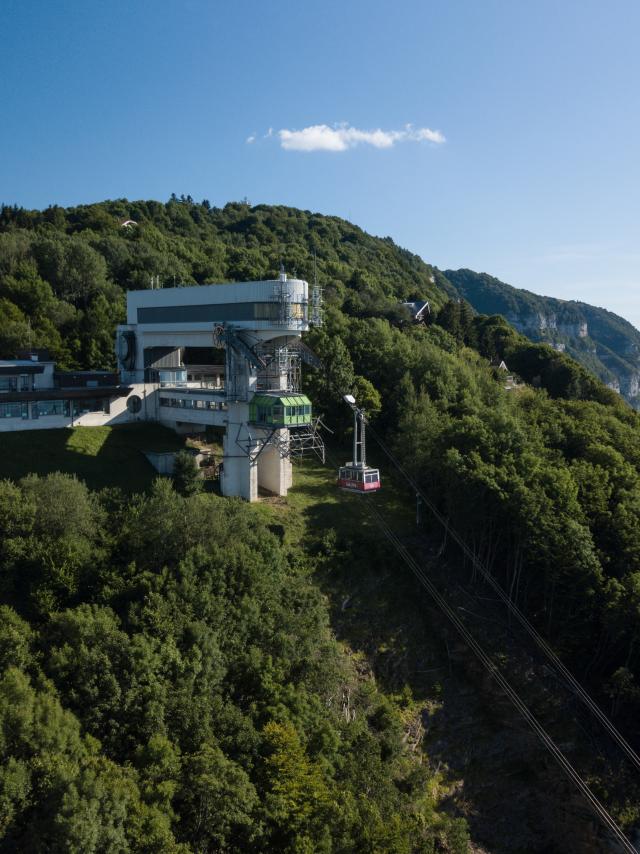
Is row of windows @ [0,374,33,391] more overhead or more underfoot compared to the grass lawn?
more overhead

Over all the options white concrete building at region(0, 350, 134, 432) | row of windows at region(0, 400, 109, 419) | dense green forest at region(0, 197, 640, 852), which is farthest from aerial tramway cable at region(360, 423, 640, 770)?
row of windows at region(0, 400, 109, 419)

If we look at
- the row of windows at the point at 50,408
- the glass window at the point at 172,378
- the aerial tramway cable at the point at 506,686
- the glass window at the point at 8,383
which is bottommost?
the aerial tramway cable at the point at 506,686

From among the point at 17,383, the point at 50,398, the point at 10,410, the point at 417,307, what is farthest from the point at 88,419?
the point at 417,307

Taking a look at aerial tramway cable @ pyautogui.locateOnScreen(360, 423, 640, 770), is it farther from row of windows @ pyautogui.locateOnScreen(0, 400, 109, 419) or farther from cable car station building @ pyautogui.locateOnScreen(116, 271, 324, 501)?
row of windows @ pyautogui.locateOnScreen(0, 400, 109, 419)

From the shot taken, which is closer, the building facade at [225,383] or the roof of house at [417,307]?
A: the building facade at [225,383]

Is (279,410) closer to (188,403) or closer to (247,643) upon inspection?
(188,403)

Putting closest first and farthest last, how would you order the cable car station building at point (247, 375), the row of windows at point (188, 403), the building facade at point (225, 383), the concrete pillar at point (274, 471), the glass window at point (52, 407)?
the cable car station building at point (247, 375) → the building facade at point (225, 383) → the glass window at point (52, 407) → the concrete pillar at point (274, 471) → the row of windows at point (188, 403)

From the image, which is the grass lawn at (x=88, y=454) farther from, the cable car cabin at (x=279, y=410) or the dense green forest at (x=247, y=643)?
the cable car cabin at (x=279, y=410)

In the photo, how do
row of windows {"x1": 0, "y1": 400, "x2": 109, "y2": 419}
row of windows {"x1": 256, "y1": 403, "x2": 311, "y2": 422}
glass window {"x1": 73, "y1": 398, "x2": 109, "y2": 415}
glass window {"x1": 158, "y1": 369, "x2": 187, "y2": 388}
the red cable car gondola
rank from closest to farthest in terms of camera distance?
the red cable car gondola < row of windows {"x1": 256, "y1": 403, "x2": 311, "y2": 422} < row of windows {"x1": 0, "y1": 400, "x2": 109, "y2": 419} < glass window {"x1": 73, "y1": 398, "x2": 109, "y2": 415} < glass window {"x1": 158, "y1": 369, "x2": 187, "y2": 388}

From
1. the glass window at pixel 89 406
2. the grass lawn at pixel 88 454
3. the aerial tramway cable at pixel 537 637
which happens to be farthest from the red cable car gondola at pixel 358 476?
the glass window at pixel 89 406
